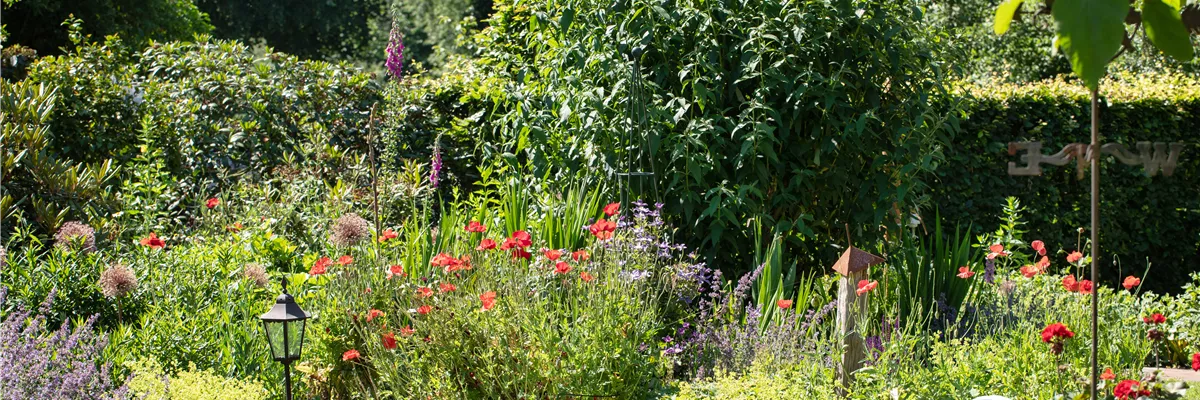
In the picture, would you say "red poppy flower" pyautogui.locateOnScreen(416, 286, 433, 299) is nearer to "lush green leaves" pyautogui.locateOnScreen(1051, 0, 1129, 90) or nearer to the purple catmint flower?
the purple catmint flower

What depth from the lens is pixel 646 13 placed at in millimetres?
4125

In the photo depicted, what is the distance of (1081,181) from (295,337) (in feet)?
18.9

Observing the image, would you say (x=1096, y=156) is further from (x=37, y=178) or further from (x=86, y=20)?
(x=86, y=20)

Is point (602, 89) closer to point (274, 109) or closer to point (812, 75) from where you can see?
point (812, 75)

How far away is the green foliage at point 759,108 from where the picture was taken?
3967 millimetres

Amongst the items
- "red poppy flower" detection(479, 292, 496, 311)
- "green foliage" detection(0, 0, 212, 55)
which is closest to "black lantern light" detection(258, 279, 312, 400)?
"red poppy flower" detection(479, 292, 496, 311)

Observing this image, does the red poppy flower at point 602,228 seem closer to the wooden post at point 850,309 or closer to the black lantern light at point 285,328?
the wooden post at point 850,309

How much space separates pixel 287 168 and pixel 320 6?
1668cm

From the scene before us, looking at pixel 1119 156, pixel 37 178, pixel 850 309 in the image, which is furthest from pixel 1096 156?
pixel 37 178

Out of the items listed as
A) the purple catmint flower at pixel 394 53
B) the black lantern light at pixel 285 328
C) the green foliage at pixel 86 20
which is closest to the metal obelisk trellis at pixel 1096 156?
the black lantern light at pixel 285 328

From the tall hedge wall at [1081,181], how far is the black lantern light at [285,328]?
4954 mm

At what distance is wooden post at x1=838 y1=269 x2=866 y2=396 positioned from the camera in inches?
125

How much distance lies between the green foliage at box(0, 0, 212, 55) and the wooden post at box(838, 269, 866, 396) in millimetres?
8896

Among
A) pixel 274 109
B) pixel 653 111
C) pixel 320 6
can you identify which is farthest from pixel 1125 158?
pixel 320 6
